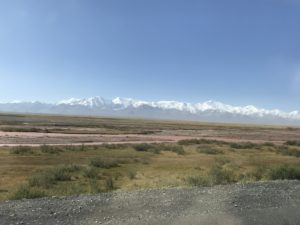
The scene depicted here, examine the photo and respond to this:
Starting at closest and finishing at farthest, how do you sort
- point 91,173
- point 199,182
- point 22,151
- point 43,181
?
1. point 199,182
2. point 43,181
3. point 91,173
4. point 22,151

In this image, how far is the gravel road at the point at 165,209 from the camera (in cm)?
1100

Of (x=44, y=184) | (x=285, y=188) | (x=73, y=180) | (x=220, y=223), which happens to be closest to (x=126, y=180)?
(x=73, y=180)

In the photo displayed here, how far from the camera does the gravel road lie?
36.1ft

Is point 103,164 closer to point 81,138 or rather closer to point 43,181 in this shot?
point 43,181

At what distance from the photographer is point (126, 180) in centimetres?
2638

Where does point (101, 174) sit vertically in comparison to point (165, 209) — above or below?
below

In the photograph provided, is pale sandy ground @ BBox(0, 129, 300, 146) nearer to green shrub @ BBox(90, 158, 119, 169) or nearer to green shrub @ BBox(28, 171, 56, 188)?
green shrub @ BBox(90, 158, 119, 169)

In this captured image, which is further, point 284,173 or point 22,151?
point 22,151

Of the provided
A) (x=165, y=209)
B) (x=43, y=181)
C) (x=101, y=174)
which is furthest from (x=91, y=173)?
(x=165, y=209)

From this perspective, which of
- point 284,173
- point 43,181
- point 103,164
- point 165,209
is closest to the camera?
point 165,209

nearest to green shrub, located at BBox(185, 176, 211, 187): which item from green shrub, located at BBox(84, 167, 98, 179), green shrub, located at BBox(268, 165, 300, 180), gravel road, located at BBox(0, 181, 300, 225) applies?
gravel road, located at BBox(0, 181, 300, 225)

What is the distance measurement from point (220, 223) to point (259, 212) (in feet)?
5.93

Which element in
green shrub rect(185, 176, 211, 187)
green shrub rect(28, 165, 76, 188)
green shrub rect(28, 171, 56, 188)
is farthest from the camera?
green shrub rect(28, 165, 76, 188)

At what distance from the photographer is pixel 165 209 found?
1223 cm
